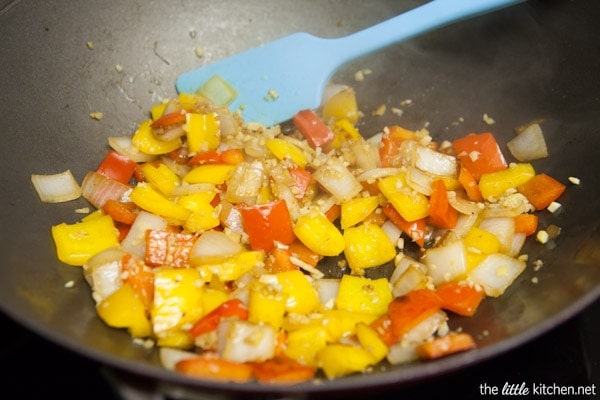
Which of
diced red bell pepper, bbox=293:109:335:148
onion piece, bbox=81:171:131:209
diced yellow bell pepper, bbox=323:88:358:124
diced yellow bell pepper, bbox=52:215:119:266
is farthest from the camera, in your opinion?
diced yellow bell pepper, bbox=323:88:358:124

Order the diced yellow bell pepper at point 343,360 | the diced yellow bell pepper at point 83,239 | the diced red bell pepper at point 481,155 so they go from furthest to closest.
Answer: the diced red bell pepper at point 481,155
the diced yellow bell pepper at point 83,239
the diced yellow bell pepper at point 343,360

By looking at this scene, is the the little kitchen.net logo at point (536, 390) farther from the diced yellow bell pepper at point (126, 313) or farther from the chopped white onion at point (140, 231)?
the chopped white onion at point (140, 231)

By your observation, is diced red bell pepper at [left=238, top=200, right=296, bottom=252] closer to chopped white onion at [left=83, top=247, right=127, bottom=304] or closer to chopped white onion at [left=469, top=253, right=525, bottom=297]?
chopped white onion at [left=83, top=247, right=127, bottom=304]

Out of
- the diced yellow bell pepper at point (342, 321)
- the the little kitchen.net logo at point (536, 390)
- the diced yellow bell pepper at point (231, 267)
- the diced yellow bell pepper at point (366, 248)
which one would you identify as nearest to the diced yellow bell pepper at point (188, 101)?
the diced yellow bell pepper at point (231, 267)

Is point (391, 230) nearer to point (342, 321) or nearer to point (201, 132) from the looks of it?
point (342, 321)

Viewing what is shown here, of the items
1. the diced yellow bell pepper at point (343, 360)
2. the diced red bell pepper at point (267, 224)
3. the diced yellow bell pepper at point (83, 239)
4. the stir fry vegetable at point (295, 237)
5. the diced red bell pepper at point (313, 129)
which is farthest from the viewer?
the diced red bell pepper at point (313, 129)

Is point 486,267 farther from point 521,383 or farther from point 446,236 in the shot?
point 521,383

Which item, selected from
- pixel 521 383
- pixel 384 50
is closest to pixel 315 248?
pixel 521 383

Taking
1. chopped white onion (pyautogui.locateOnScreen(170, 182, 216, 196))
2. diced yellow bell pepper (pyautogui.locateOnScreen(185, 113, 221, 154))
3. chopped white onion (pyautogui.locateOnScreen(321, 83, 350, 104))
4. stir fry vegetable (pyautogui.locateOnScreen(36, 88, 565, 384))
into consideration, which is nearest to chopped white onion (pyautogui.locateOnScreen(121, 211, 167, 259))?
stir fry vegetable (pyautogui.locateOnScreen(36, 88, 565, 384))
